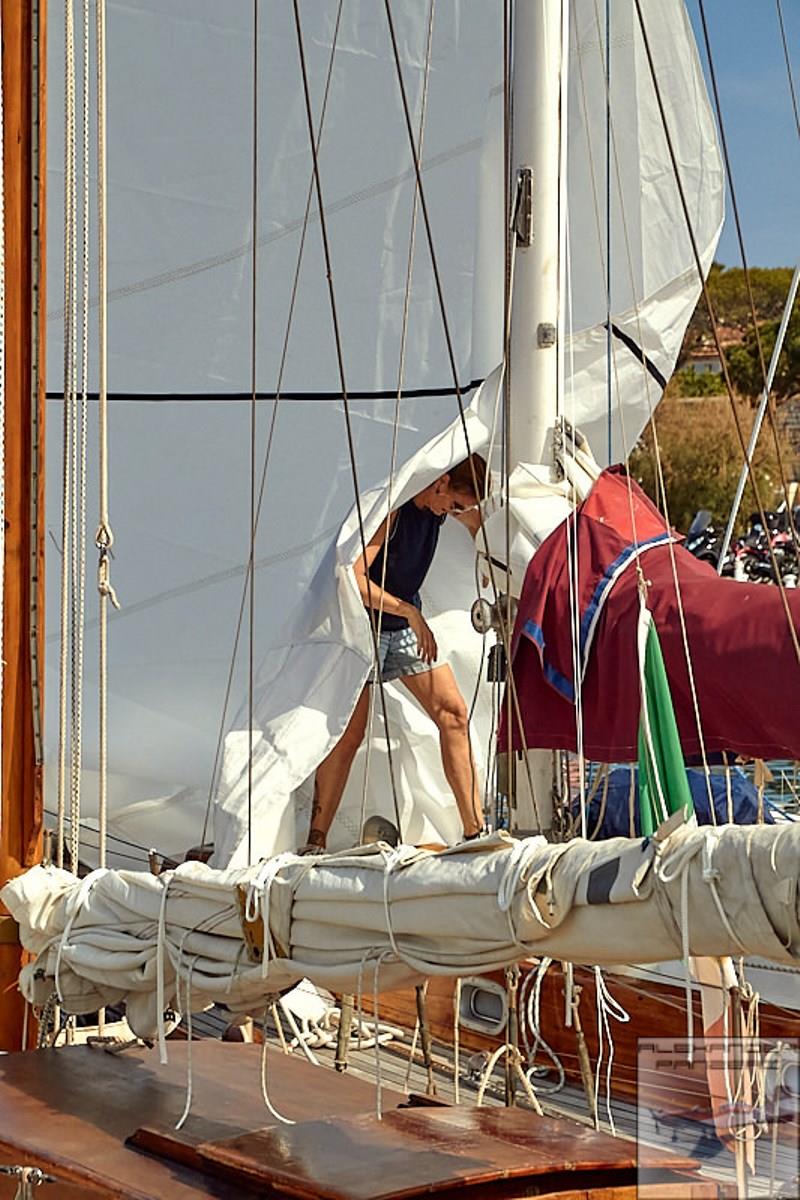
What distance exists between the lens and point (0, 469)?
7.98ft

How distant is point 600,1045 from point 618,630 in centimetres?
69

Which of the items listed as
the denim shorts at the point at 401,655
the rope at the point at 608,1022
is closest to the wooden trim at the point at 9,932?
the rope at the point at 608,1022

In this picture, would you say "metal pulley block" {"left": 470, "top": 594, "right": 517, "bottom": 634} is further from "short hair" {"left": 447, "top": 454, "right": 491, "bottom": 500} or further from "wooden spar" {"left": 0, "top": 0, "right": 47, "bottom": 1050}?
"wooden spar" {"left": 0, "top": 0, "right": 47, "bottom": 1050}

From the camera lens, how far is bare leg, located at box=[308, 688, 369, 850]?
3807mm

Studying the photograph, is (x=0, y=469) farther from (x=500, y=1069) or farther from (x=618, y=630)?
(x=500, y=1069)

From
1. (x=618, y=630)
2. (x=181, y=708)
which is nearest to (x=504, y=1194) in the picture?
(x=618, y=630)

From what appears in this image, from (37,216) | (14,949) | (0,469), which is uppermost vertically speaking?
(37,216)

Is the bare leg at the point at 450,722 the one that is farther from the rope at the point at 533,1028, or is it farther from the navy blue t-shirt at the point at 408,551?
the rope at the point at 533,1028

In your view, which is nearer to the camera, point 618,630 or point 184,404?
point 618,630

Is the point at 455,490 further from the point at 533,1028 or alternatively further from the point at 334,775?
the point at 533,1028

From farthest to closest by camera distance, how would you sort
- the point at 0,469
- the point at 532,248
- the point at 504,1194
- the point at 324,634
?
the point at 324,634 < the point at 532,248 < the point at 0,469 < the point at 504,1194

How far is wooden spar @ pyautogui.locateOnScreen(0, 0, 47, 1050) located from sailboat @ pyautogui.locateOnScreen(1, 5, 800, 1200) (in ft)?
4.73

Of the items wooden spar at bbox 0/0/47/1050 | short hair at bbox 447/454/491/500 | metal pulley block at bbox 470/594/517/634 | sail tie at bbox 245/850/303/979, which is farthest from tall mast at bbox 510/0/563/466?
sail tie at bbox 245/850/303/979

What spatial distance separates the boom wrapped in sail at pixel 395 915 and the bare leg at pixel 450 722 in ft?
5.22
